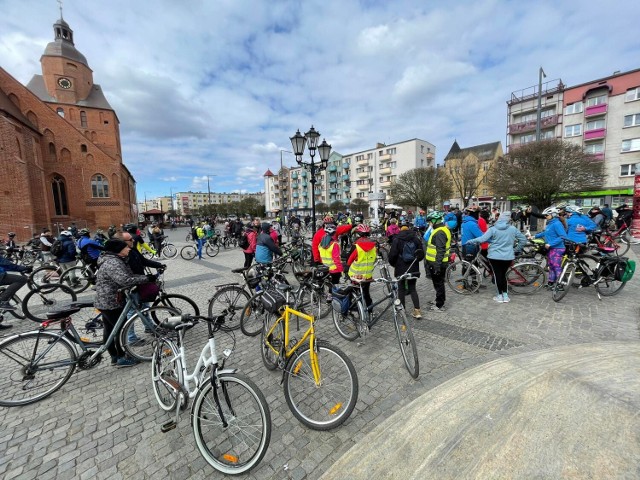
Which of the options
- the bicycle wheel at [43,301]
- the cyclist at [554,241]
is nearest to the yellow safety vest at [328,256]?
the cyclist at [554,241]

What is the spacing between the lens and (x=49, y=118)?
1233 inches

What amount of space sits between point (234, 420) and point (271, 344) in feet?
4.05

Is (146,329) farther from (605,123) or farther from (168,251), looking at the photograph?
(605,123)

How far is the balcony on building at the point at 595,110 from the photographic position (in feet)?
102

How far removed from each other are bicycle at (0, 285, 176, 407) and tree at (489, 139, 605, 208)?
23.4 meters

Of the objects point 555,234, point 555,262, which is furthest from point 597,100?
point 555,262

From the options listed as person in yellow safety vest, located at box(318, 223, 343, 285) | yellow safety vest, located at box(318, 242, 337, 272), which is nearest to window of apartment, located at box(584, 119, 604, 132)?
person in yellow safety vest, located at box(318, 223, 343, 285)

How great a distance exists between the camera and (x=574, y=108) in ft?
111

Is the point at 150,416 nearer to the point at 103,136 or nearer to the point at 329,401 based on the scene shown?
the point at 329,401

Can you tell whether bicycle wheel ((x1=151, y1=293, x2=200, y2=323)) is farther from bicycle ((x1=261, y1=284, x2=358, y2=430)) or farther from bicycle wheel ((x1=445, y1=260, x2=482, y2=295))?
bicycle wheel ((x1=445, y1=260, x2=482, y2=295))

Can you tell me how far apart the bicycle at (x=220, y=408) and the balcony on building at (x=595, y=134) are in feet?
149

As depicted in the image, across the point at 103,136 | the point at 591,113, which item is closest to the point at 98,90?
the point at 103,136

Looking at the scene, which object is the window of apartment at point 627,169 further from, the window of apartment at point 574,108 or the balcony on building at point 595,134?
the window of apartment at point 574,108

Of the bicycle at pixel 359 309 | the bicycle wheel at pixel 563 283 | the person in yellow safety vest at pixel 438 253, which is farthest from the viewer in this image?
the bicycle wheel at pixel 563 283
